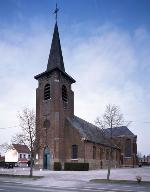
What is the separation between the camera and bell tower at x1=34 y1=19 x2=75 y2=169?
4652 centimetres

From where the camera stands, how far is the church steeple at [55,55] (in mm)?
51188

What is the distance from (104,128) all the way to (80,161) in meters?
17.5

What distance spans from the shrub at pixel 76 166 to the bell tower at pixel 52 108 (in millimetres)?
2550

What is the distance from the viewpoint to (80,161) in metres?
46.4

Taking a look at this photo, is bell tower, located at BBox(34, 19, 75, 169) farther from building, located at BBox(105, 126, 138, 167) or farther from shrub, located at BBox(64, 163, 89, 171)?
building, located at BBox(105, 126, 138, 167)

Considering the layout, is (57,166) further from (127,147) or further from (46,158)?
(127,147)

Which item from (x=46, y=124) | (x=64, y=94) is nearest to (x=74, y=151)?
(x=46, y=124)

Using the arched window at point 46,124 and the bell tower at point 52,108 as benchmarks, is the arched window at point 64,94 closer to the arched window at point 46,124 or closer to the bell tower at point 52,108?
the bell tower at point 52,108

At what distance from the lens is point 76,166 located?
42812 mm

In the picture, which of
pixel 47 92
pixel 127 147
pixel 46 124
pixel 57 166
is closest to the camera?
pixel 57 166

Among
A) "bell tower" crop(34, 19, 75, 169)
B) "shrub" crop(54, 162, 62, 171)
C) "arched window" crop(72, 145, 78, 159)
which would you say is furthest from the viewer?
"arched window" crop(72, 145, 78, 159)

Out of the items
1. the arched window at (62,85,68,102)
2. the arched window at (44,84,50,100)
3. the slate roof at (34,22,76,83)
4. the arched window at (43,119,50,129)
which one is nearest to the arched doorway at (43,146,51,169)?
the arched window at (43,119,50,129)

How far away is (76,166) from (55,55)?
1935cm

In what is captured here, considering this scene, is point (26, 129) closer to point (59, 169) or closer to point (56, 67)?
point (59, 169)
